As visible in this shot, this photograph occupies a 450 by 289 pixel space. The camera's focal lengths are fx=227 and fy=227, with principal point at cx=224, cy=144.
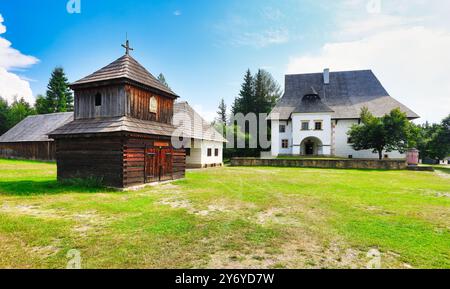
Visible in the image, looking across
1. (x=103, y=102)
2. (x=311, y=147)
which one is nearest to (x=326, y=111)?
(x=311, y=147)

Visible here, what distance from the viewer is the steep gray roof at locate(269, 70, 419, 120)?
3447cm

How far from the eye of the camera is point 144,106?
13664 mm

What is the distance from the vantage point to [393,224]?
641 cm

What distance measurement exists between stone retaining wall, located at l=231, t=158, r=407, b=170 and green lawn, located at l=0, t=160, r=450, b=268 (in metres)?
15.3

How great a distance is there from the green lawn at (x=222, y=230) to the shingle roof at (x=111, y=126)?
3325 millimetres

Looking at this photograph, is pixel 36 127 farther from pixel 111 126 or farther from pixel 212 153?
pixel 111 126

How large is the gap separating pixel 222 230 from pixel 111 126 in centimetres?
874

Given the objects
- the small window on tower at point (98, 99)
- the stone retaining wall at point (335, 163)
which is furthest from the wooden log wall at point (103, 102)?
the stone retaining wall at point (335, 163)

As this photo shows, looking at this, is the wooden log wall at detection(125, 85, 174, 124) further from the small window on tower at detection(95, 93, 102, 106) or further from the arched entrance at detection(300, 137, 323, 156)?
the arched entrance at detection(300, 137, 323, 156)

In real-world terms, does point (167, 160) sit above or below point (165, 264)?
above

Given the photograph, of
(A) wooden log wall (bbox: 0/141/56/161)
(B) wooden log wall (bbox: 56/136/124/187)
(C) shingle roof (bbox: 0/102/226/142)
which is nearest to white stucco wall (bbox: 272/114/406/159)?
(C) shingle roof (bbox: 0/102/226/142)
